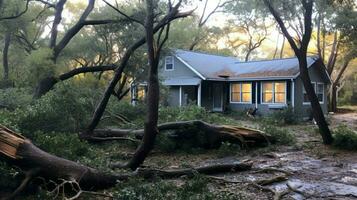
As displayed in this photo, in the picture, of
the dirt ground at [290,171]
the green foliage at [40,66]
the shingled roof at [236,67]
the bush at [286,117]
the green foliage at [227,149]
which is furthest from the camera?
the shingled roof at [236,67]

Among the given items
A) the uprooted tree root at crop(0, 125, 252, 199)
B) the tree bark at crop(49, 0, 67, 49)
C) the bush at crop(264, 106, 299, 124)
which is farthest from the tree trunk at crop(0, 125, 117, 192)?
the bush at crop(264, 106, 299, 124)

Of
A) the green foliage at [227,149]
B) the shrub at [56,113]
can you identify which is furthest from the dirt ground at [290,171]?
the shrub at [56,113]

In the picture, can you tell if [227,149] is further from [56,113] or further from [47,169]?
[47,169]

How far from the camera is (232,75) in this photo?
24.7 m

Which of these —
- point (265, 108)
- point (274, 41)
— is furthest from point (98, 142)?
point (274, 41)

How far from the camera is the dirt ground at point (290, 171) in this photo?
6.33 metres

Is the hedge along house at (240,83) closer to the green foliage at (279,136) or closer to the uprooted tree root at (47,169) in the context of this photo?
the green foliage at (279,136)

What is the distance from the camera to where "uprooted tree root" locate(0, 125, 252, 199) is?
18.1 ft

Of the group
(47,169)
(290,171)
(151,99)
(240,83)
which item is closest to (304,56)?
(290,171)

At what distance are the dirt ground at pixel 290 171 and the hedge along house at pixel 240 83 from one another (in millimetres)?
10040

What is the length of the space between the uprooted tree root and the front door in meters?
18.4

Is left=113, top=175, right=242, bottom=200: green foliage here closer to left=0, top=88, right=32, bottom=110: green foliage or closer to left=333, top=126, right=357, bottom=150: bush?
left=333, top=126, right=357, bottom=150: bush

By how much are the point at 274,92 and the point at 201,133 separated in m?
12.7

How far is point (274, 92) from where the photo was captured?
2228cm
